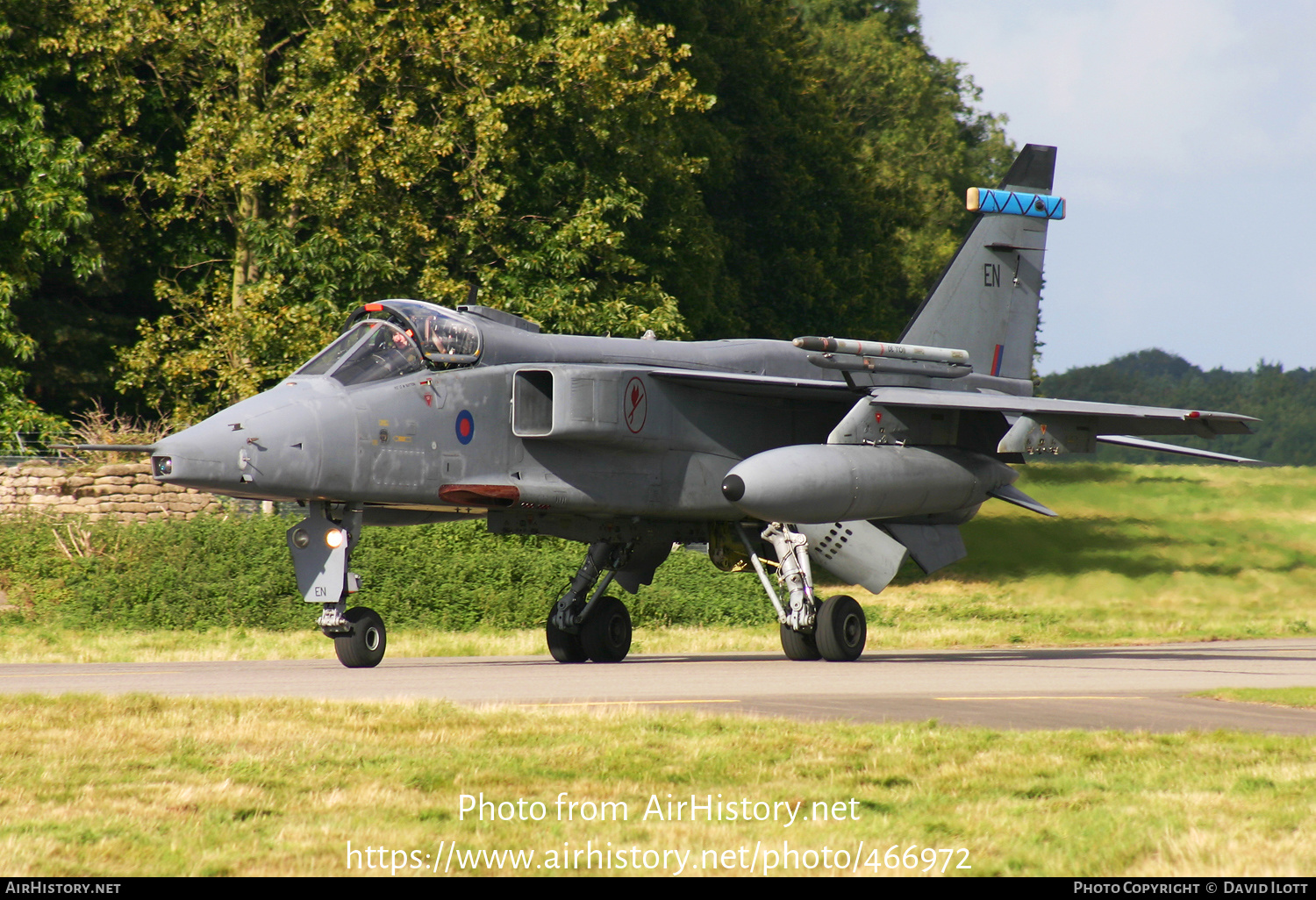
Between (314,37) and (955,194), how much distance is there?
34892 mm

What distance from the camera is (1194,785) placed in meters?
6.82

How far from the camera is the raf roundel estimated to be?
14109mm

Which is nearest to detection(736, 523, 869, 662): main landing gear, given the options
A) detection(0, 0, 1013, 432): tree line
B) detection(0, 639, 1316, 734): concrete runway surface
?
detection(0, 639, 1316, 734): concrete runway surface

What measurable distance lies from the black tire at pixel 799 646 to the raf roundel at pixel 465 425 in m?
4.25

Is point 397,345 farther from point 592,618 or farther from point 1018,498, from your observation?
point 1018,498

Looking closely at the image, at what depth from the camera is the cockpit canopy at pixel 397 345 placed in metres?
13.8

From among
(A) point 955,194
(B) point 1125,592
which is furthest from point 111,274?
(A) point 955,194

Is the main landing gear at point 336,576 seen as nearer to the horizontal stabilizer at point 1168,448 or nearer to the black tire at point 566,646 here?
the black tire at point 566,646

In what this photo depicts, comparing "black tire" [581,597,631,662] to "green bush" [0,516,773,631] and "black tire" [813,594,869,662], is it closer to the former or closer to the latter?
"black tire" [813,594,869,662]

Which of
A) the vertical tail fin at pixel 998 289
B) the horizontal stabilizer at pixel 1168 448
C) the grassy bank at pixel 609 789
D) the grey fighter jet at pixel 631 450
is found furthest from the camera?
the vertical tail fin at pixel 998 289

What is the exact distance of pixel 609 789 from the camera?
6.68m

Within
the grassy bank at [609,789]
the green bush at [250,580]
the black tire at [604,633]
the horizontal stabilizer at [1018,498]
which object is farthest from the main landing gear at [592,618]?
the green bush at [250,580]

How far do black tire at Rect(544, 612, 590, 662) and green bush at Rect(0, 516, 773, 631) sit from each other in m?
7.33

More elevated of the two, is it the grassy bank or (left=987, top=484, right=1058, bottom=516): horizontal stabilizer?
(left=987, top=484, right=1058, bottom=516): horizontal stabilizer
